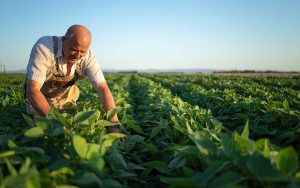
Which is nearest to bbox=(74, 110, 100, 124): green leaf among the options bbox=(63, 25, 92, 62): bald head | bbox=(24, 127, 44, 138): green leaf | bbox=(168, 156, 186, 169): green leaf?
bbox=(24, 127, 44, 138): green leaf

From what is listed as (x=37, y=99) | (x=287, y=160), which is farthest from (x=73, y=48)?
(x=287, y=160)

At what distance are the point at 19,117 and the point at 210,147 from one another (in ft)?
13.4

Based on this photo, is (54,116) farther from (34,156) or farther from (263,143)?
(263,143)

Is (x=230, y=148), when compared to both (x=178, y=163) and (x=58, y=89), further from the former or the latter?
A: (x=58, y=89)

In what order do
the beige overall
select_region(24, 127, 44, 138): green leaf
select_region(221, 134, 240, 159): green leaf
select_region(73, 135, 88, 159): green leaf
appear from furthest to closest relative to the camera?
the beige overall < select_region(24, 127, 44, 138): green leaf < select_region(73, 135, 88, 159): green leaf < select_region(221, 134, 240, 159): green leaf

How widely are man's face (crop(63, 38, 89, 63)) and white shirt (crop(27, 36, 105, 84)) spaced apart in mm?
116

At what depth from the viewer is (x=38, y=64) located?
3.37 metres

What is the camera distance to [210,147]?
1.80m

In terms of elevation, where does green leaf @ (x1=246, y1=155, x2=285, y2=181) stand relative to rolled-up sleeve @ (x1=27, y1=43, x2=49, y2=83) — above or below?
below

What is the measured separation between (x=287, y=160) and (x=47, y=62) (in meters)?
2.84

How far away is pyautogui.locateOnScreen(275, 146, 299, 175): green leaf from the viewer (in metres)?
1.49

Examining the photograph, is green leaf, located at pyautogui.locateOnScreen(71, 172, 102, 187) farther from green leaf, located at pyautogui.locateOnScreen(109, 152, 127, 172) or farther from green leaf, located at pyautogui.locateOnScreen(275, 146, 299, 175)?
green leaf, located at pyautogui.locateOnScreen(275, 146, 299, 175)

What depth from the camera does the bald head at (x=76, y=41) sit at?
3.22 meters

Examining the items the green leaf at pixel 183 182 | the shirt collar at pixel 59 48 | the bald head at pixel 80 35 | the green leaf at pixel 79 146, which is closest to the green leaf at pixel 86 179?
the green leaf at pixel 79 146
